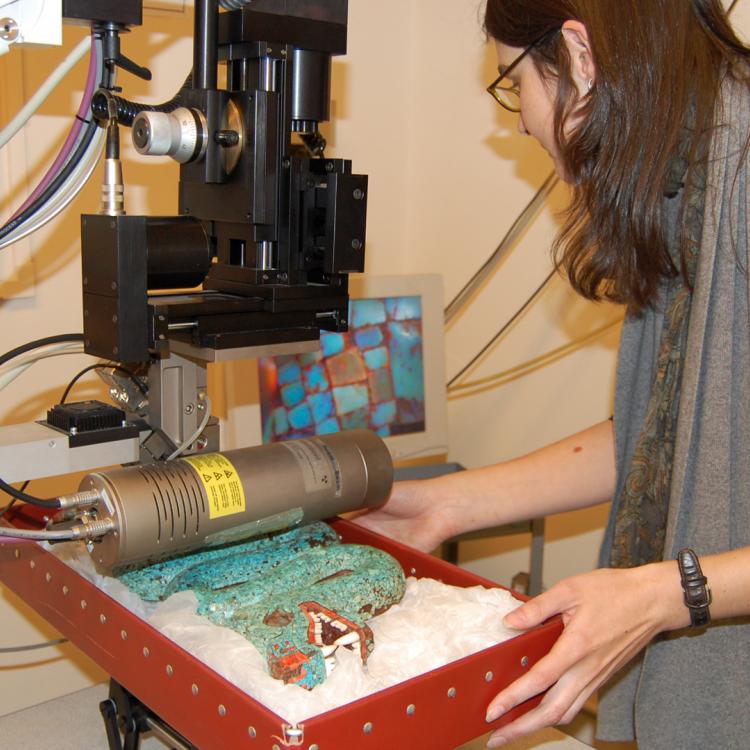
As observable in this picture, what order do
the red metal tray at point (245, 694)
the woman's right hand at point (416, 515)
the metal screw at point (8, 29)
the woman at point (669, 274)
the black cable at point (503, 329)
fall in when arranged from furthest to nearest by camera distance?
the black cable at point (503, 329) < the woman's right hand at point (416, 515) < the woman at point (669, 274) < the metal screw at point (8, 29) < the red metal tray at point (245, 694)

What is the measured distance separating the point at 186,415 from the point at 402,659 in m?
0.32

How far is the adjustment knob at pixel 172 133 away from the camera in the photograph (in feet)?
2.65

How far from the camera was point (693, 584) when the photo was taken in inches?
37.0

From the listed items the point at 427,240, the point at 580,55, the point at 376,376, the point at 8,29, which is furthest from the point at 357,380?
the point at 8,29

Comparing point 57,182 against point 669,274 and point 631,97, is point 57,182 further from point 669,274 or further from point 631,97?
point 669,274

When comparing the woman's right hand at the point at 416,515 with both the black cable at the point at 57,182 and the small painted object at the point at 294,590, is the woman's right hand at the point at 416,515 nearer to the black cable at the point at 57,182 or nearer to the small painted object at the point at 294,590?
the small painted object at the point at 294,590

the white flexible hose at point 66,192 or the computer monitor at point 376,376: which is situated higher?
the white flexible hose at point 66,192

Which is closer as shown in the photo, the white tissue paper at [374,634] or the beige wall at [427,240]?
the white tissue paper at [374,634]

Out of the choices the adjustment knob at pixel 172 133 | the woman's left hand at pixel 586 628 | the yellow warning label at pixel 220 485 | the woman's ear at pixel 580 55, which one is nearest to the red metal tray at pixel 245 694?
the woman's left hand at pixel 586 628

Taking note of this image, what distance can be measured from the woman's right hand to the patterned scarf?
0.81 ft

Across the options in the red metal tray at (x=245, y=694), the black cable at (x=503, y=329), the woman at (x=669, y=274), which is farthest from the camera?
the black cable at (x=503, y=329)

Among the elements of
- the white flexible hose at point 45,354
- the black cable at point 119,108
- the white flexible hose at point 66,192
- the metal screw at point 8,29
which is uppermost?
the metal screw at point 8,29

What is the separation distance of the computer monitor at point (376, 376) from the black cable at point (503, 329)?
24 centimetres

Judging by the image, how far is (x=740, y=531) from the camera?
1088 mm
